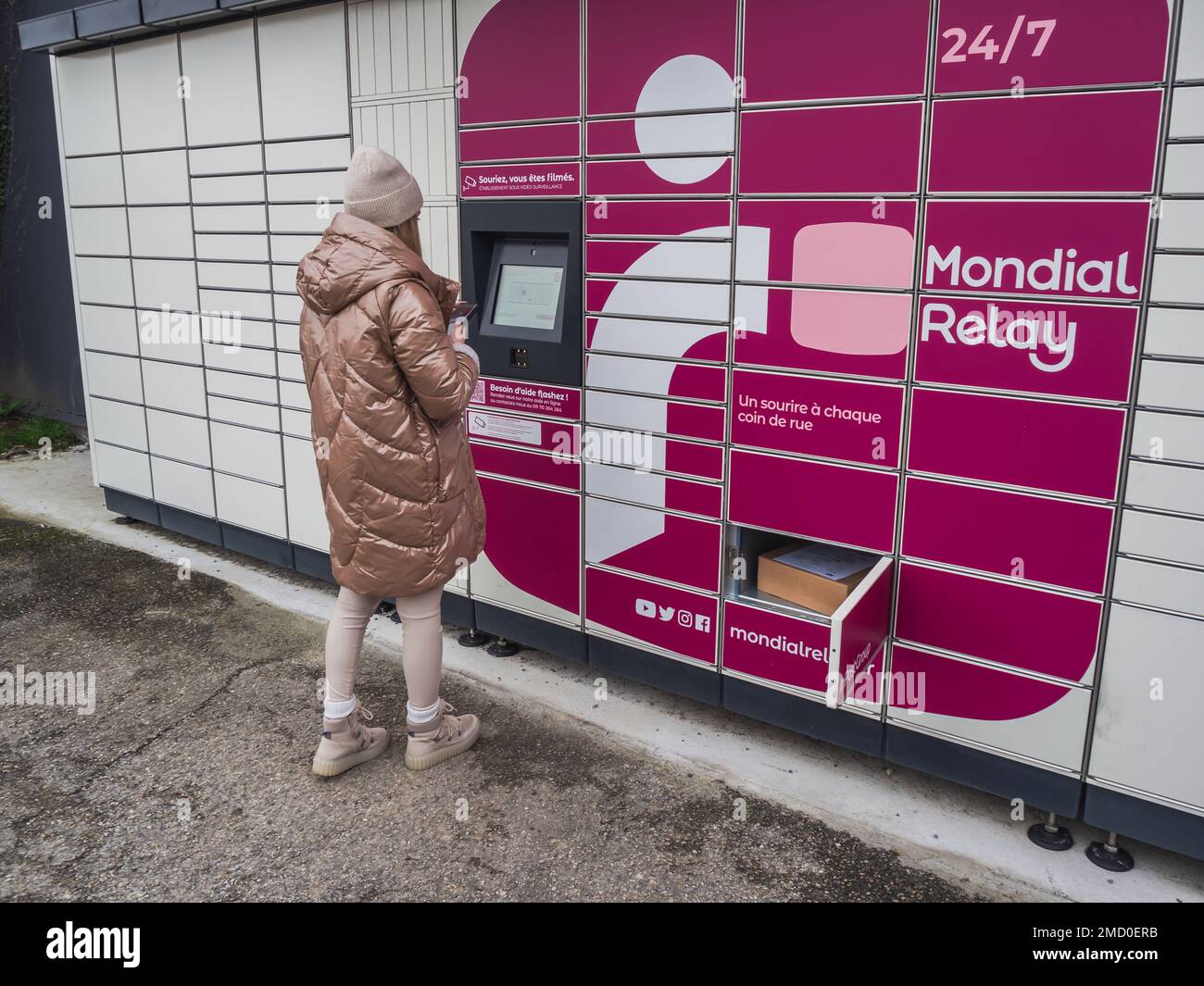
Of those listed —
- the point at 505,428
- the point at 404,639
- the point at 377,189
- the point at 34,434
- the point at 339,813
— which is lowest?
the point at 339,813

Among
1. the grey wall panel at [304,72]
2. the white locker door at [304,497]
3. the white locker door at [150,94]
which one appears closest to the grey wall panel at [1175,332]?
the grey wall panel at [304,72]

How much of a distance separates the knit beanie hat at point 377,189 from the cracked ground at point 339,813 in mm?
1762

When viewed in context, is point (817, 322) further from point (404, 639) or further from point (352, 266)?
point (404, 639)

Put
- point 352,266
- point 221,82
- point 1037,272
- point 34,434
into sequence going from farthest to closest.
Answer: point 34,434, point 221,82, point 352,266, point 1037,272

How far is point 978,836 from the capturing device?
115 inches

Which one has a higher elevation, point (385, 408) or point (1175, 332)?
point (1175, 332)

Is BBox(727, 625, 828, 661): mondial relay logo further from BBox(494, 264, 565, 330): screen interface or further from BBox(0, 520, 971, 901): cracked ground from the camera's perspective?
BBox(494, 264, 565, 330): screen interface

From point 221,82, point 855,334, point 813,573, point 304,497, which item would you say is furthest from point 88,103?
point 813,573

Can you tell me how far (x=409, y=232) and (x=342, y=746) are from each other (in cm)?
164

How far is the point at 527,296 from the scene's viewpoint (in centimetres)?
379

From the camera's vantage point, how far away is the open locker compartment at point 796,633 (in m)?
2.92

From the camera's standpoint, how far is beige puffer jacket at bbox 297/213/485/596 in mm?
2793

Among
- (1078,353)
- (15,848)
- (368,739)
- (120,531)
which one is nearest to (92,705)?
(15,848)

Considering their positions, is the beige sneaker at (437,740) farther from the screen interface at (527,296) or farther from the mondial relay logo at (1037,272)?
the mondial relay logo at (1037,272)
